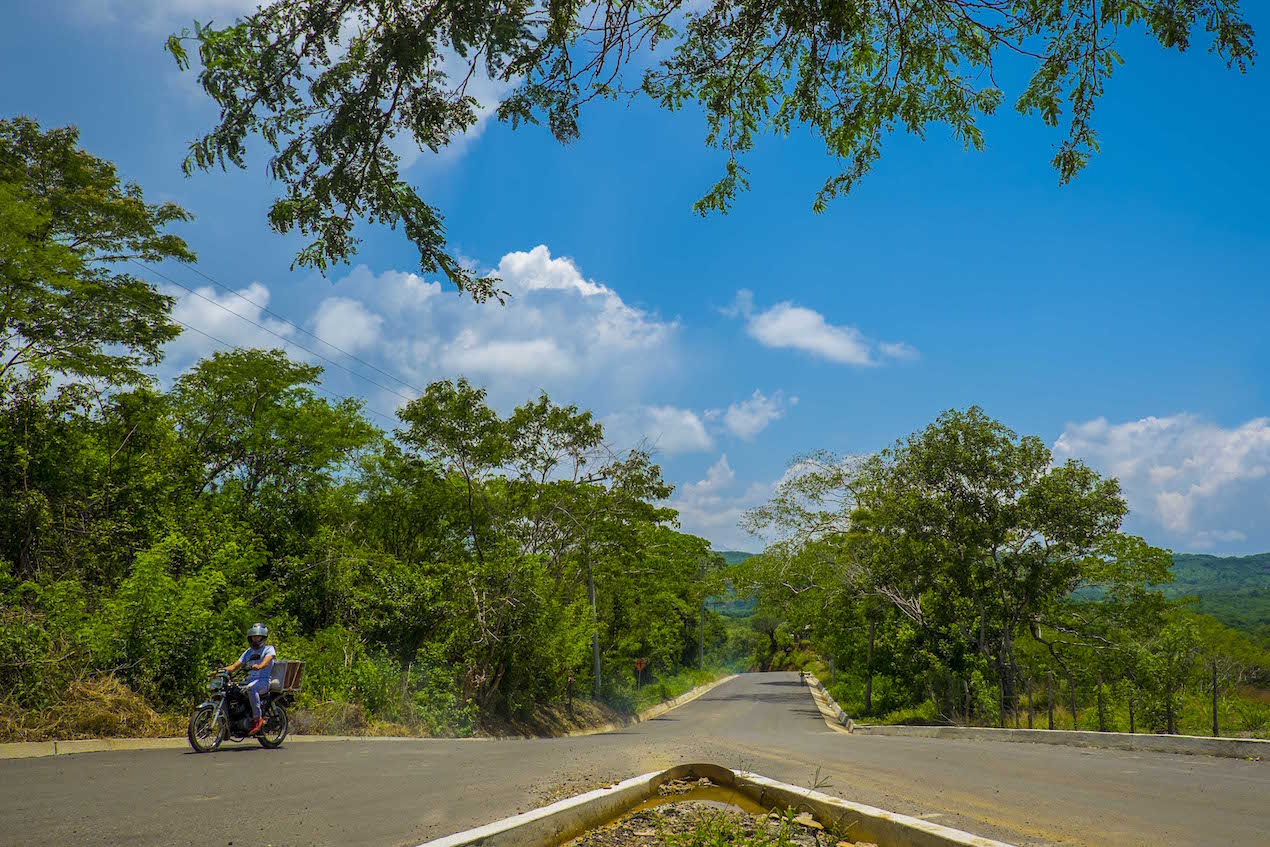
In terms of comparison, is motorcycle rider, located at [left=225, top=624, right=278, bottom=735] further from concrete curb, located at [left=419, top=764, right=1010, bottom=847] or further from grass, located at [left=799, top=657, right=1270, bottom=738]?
grass, located at [left=799, top=657, right=1270, bottom=738]

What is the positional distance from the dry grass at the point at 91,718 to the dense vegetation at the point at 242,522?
0.15ft

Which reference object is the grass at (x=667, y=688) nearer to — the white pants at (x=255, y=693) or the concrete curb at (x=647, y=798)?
the white pants at (x=255, y=693)

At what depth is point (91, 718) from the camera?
9.91m

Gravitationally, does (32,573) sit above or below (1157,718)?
above

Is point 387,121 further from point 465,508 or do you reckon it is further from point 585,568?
point 585,568

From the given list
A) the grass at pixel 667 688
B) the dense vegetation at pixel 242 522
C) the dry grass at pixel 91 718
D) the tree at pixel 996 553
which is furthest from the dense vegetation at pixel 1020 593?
the dry grass at pixel 91 718

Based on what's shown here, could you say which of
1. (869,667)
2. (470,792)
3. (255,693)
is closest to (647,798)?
(470,792)

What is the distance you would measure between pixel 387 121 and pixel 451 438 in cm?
1861

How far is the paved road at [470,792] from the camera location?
4844 mm

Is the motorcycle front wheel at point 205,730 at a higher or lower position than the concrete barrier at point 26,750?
higher

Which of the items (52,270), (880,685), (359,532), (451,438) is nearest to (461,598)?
(451,438)

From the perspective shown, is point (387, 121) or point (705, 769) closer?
point (387, 121)

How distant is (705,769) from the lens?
7.03m

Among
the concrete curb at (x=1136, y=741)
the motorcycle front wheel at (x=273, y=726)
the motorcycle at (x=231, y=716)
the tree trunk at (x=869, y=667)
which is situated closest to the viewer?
the motorcycle at (x=231, y=716)
